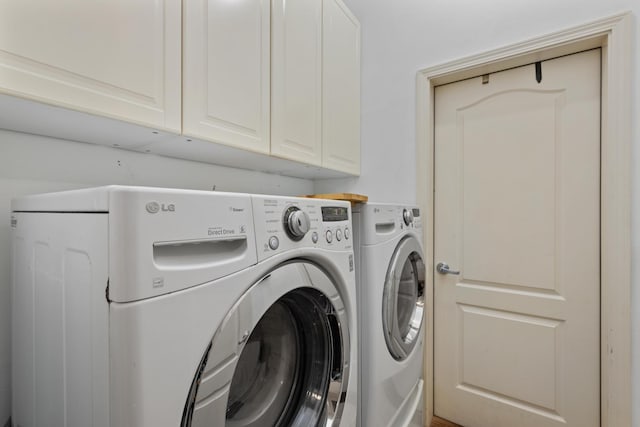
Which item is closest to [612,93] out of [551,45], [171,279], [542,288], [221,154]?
[551,45]

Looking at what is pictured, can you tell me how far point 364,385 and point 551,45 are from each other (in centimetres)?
166

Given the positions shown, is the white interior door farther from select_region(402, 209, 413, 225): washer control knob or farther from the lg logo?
the lg logo

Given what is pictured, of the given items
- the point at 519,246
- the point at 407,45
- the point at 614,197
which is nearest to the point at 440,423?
the point at 519,246

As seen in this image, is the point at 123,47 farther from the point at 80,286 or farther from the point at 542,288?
the point at 542,288

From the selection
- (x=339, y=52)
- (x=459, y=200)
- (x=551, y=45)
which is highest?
(x=339, y=52)

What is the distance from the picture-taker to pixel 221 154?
4.10 ft

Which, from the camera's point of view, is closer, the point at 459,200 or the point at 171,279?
the point at 171,279

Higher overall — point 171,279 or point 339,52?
point 339,52

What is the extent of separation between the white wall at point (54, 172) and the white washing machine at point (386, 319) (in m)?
0.81

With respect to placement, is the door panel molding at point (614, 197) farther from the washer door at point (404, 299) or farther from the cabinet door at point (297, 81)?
the cabinet door at point (297, 81)

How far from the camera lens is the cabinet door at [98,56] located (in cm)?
65

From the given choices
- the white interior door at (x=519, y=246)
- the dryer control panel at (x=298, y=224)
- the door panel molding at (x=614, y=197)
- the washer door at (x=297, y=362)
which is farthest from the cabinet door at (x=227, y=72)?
the door panel molding at (x=614, y=197)

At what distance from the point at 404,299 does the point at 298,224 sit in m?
0.85

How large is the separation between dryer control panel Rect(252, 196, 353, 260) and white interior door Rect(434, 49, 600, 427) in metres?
1.06
